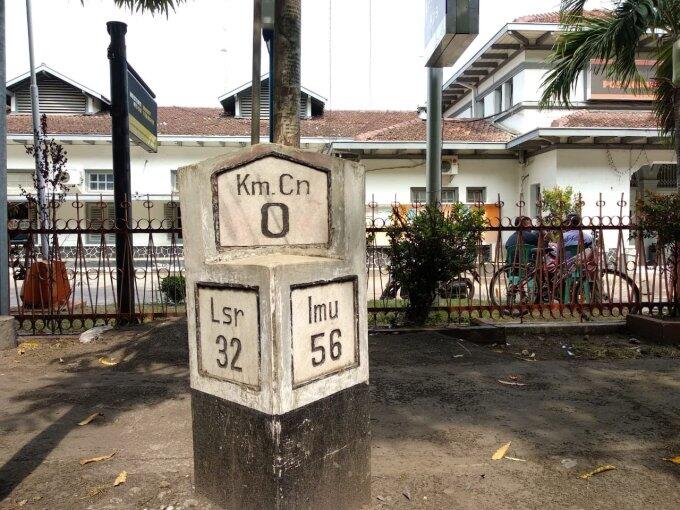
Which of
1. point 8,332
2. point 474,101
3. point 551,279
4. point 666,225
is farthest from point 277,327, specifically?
point 474,101

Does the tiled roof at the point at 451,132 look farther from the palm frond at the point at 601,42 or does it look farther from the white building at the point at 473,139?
the palm frond at the point at 601,42

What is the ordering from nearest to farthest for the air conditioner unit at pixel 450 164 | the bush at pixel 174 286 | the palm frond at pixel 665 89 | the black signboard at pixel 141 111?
the black signboard at pixel 141 111, the bush at pixel 174 286, the palm frond at pixel 665 89, the air conditioner unit at pixel 450 164

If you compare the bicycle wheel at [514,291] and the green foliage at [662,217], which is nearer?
the green foliage at [662,217]

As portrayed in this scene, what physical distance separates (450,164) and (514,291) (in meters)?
12.1

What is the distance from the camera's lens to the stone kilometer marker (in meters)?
2.27

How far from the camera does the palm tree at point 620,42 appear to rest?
26.2 ft

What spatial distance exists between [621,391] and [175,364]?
401cm

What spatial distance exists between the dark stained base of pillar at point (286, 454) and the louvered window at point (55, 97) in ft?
75.1

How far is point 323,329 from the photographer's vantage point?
2.44 metres

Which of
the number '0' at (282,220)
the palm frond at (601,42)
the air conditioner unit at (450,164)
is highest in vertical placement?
the palm frond at (601,42)

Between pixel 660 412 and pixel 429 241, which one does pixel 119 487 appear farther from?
pixel 429 241

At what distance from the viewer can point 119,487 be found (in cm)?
291

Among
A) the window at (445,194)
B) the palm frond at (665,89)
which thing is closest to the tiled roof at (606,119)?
the window at (445,194)

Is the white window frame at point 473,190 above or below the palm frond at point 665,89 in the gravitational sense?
below
